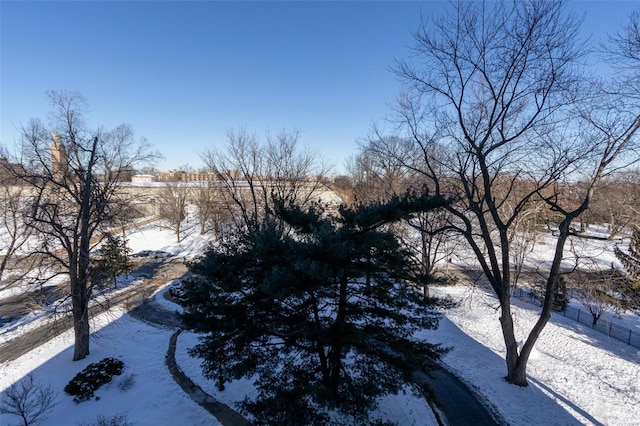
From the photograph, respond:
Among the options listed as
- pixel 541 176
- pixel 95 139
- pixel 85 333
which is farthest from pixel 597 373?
pixel 95 139

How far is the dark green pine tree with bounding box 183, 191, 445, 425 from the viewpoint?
5.28 m

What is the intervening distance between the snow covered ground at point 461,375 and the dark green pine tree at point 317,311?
2671 millimetres

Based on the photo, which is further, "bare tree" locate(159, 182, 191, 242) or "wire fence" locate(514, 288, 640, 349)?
"bare tree" locate(159, 182, 191, 242)

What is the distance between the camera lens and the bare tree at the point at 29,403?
6.78 meters

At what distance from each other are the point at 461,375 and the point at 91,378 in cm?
1133

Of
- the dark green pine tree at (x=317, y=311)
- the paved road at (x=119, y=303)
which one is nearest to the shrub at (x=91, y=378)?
the paved road at (x=119, y=303)

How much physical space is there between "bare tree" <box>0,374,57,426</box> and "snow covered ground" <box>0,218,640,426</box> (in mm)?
214

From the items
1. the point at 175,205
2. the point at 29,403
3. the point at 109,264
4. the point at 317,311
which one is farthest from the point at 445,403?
the point at 175,205

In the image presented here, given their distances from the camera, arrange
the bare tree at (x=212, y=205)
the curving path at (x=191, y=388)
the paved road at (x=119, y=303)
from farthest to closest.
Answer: the bare tree at (x=212, y=205)
the paved road at (x=119, y=303)
the curving path at (x=191, y=388)

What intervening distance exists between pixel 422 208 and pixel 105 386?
10091 millimetres

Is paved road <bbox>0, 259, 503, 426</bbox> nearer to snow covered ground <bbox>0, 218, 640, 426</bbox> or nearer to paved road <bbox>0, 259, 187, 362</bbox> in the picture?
paved road <bbox>0, 259, 187, 362</bbox>

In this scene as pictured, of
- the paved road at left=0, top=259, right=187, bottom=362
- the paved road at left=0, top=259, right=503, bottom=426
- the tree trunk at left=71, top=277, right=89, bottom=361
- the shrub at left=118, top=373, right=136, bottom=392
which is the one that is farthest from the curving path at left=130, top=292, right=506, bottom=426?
the paved road at left=0, top=259, right=187, bottom=362

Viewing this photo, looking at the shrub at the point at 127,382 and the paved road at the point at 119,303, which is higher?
the shrub at the point at 127,382

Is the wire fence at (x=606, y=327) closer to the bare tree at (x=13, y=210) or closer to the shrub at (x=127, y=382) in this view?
the shrub at (x=127, y=382)
